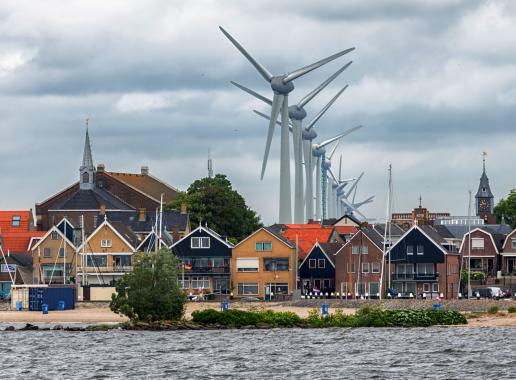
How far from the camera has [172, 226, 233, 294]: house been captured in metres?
189

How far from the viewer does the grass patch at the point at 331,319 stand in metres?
132

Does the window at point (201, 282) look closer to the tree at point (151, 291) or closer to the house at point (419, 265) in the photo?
the house at point (419, 265)

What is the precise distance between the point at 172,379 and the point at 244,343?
25.0 m

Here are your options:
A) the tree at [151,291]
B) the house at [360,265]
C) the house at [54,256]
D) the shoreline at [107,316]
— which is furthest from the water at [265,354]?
the house at [54,256]

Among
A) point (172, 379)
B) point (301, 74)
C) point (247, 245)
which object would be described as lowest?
point (172, 379)

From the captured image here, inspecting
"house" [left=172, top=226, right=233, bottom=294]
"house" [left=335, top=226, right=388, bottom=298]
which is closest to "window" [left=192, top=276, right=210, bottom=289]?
"house" [left=172, top=226, right=233, bottom=294]

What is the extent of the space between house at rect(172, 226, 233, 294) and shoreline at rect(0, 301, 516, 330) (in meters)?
13.5

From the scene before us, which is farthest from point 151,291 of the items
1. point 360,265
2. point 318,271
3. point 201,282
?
point 318,271

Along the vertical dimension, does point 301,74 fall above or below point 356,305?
above

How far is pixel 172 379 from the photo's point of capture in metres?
90.1

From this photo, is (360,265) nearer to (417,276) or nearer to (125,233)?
(417,276)

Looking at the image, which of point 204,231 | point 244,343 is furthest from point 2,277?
point 244,343

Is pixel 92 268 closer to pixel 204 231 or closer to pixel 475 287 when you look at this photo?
pixel 204 231

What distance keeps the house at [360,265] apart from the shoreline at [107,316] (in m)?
16.6
